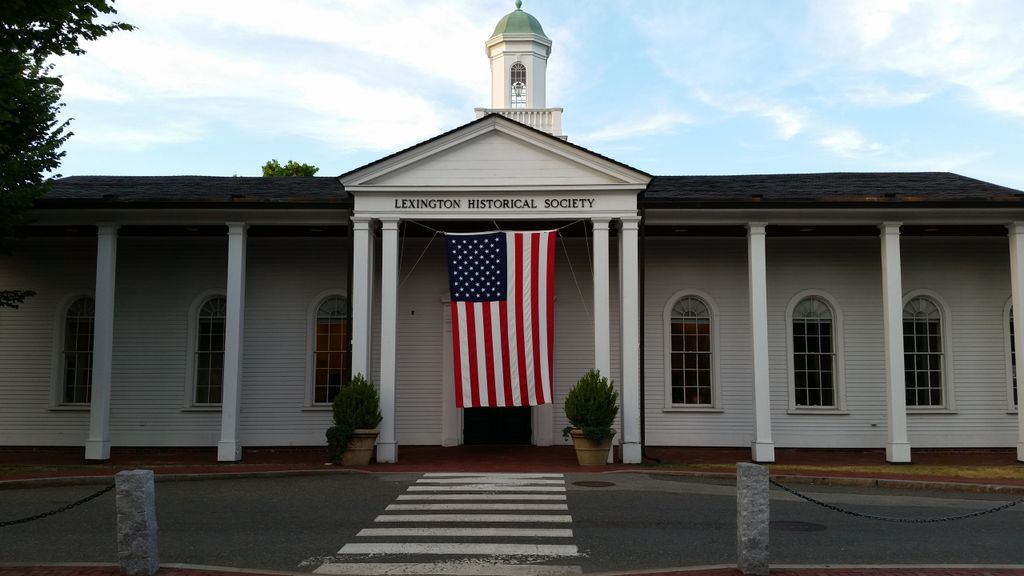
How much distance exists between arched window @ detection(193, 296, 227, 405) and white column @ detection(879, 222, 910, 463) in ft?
47.8

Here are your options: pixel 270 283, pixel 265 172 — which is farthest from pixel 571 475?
pixel 265 172

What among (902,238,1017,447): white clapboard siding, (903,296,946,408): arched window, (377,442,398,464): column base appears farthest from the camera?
(903,296,946,408): arched window

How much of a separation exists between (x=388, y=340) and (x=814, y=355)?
9.75 metres

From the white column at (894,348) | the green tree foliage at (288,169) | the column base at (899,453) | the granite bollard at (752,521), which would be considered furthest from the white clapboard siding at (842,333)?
the green tree foliage at (288,169)

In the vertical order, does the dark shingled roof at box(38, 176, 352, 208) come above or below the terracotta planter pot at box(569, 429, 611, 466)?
above

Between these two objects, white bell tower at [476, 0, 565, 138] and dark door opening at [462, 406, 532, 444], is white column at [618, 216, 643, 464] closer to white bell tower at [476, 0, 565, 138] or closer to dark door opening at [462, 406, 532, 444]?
dark door opening at [462, 406, 532, 444]

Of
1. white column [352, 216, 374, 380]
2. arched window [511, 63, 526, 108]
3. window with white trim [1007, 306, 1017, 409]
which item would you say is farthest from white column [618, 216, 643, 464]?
window with white trim [1007, 306, 1017, 409]

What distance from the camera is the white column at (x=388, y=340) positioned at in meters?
16.0

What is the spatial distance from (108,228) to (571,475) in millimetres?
11015

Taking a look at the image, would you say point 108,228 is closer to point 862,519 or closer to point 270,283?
point 270,283

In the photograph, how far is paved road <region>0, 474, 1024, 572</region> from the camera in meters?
8.32

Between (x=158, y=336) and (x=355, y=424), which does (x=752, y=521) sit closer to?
(x=355, y=424)

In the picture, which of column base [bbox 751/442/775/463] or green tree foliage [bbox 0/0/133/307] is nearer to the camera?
green tree foliage [bbox 0/0/133/307]

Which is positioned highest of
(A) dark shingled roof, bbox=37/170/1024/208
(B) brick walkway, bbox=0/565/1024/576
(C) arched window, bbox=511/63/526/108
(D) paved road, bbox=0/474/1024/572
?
(C) arched window, bbox=511/63/526/108
